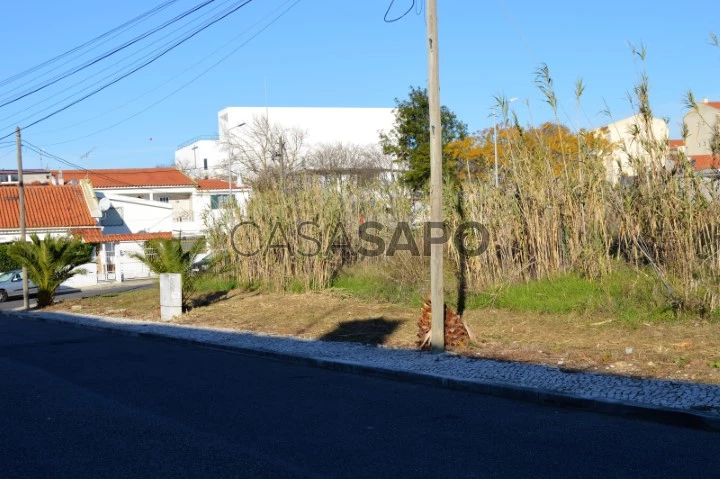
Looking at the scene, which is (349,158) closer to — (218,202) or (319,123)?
(319,123)

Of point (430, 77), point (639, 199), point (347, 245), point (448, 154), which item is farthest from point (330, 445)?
point (448, 154)

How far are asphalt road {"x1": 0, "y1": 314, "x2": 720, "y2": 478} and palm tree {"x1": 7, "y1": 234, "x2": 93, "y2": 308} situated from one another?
17673mm

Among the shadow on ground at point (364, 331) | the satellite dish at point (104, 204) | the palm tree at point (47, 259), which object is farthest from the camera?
the satellite dish at point (104, 204)

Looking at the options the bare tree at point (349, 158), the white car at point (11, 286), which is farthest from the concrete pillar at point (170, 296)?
the bare tree at point (349, 158)

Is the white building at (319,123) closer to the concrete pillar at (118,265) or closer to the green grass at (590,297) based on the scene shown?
the concrete pillar at (118,265)

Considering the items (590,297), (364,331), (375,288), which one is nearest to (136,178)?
(375,288)

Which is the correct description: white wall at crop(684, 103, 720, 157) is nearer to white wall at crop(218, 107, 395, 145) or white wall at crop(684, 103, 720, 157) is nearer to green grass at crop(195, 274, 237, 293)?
green grass at crop(195, 274, 237, 293)

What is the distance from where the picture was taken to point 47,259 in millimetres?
28016

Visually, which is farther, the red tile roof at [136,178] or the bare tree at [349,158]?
the red tile roof at [136,178]

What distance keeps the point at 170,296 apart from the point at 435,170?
35.4ft

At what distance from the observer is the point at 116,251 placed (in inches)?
1797

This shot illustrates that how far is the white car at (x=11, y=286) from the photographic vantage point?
3744cm

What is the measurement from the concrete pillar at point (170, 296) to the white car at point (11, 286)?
19405 millimetres

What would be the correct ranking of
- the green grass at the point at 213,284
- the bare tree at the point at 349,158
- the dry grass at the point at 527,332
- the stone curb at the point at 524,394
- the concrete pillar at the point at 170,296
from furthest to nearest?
1. the bare tree at the point at 349,158
2. the green grass at the point at 213,284
3. the concrete pillar at the point at 170,296
4. the dry grass at the point at 527,332
5. the stone curb at the point at 524,394
